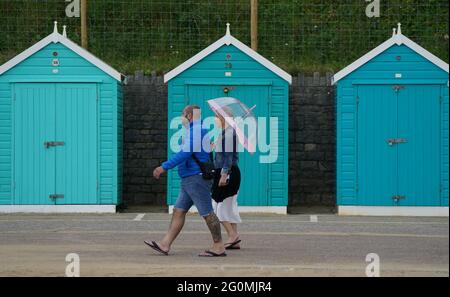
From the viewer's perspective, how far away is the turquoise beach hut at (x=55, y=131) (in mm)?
17688

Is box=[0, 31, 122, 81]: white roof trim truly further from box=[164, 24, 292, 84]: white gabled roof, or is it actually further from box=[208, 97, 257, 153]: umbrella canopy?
box=[208, 97, 257, 153]: umbrella canopy

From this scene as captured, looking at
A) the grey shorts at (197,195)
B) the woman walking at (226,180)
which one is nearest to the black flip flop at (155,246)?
the grey shorts at (197,195)

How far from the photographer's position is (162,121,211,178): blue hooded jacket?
11859 mm

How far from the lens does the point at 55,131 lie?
58.1 ft

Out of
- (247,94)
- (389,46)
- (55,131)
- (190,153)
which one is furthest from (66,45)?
(190,153)

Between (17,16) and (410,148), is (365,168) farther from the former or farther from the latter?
(17,16)

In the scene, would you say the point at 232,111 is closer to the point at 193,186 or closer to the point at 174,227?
the point at 193,186

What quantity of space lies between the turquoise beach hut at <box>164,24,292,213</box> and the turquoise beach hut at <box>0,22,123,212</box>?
43.4 inches

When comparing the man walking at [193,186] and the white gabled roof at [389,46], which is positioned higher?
the white gabled roof at [389,46]

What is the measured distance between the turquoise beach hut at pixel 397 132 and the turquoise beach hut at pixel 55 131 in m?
4.01

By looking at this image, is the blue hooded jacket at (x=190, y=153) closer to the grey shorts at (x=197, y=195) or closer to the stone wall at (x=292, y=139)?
the grey shorts at (x=197, y=195)

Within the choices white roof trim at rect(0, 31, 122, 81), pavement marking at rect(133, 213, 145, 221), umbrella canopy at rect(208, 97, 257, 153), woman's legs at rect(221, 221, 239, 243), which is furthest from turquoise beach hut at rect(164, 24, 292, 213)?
woman's legs at rect(221, 221, 239, 243)
